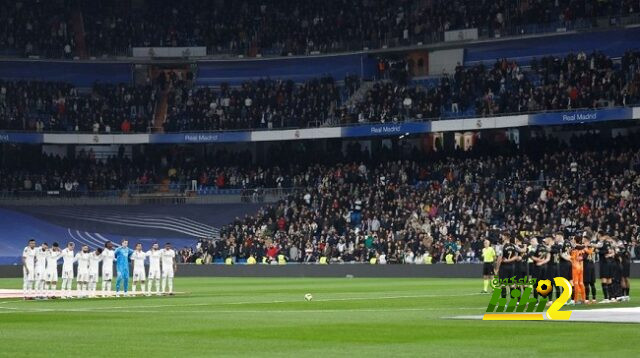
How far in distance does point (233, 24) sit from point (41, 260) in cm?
4513

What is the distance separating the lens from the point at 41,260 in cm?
4100

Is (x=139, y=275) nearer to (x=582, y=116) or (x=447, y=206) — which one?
(x=447, y=206)

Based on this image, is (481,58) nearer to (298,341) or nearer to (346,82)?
(346,82)

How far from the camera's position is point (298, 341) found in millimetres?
21422

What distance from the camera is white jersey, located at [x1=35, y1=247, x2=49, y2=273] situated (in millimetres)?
40938

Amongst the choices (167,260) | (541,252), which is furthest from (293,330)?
(167,260)

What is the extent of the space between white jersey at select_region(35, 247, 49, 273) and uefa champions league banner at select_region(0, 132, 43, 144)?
3670 centimetres

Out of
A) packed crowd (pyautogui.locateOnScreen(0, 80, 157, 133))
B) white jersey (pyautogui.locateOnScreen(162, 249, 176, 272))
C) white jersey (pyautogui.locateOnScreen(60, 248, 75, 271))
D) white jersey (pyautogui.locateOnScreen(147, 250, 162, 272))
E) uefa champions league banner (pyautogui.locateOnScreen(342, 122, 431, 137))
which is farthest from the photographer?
packed crowd (pyautogui.locateOnScreen(0, 80, 157, 133))

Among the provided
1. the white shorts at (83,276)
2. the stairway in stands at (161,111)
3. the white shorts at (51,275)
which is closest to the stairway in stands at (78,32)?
the stairway in stands at (161,111)

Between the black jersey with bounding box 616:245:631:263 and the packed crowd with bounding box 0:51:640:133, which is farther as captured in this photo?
the packed crowd with bounding box 0:51:640:133

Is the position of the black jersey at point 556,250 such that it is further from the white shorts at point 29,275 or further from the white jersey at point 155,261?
the white shorts at point 29,275

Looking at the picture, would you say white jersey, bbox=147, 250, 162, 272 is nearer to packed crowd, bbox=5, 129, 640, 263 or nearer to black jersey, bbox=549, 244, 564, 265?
black jersey, bbox=549, 244, 564, 265

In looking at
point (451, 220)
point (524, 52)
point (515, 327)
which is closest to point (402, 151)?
point (524, 52)

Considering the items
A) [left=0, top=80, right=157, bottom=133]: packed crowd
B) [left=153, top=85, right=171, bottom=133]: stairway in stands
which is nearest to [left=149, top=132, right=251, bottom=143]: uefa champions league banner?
[left=153, top=85, right=171, bottom=133]: stairway in stands
